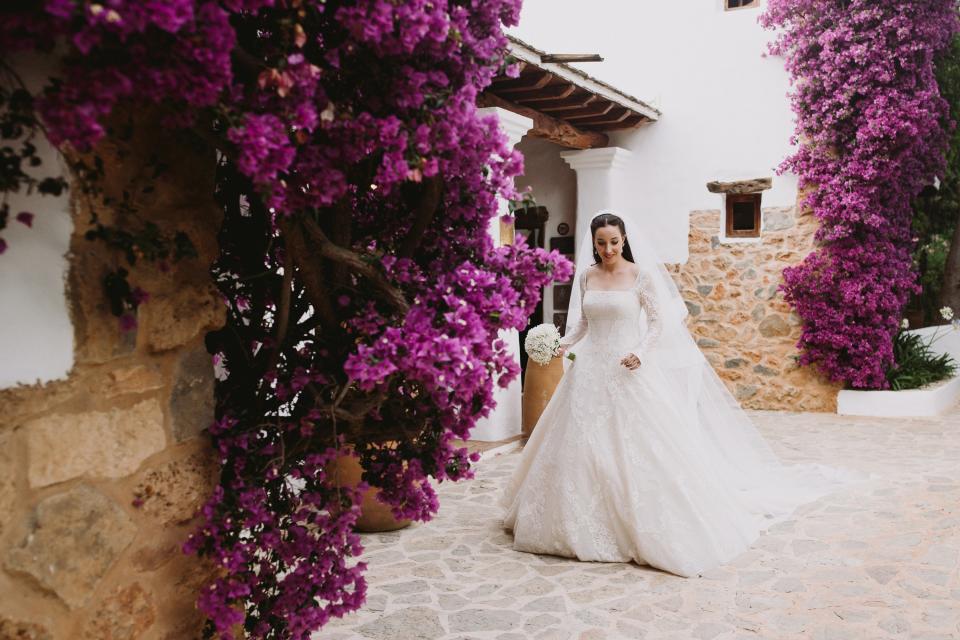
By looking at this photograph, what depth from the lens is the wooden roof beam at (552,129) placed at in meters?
6.49

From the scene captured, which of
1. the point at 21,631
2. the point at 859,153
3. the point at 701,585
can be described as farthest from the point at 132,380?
the point at 859,153

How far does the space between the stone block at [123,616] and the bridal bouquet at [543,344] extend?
10.5 ft

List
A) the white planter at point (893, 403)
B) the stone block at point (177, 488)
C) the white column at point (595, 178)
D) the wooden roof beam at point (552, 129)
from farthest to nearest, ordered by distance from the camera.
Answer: the white column at point (595, 178)
the white planter at point (893, 403)
the wooden roof beam at point (552, 129)
the stone block at point (177, 488)

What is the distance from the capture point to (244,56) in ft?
4.99

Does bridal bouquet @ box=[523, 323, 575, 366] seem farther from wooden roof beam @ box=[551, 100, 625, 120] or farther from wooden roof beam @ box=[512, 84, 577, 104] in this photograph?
wooden roof beam @ box=[551, 100, 625, 120]

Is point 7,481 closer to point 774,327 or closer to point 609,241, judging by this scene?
point 609,241

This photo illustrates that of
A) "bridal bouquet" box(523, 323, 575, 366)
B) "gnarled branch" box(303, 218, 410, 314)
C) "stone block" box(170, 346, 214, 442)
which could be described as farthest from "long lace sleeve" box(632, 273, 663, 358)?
"stone block" box(170, 346, 214, 442)

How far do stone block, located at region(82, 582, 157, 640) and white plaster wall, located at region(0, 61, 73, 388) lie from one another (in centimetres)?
54

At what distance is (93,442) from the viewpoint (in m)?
1.63

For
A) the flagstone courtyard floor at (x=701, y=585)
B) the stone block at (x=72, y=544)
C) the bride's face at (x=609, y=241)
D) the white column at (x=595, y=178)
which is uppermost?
the white column at (x=595, y=178)

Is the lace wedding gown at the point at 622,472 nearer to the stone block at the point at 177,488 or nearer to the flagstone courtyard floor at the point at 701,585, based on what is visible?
the flagstone courtyard floor at the point at 701,585

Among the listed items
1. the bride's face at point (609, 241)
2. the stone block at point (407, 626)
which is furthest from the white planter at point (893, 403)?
the stone block at point (407, 626)

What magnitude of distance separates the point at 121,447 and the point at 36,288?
1.35 feet

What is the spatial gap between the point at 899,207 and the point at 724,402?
162 inches
